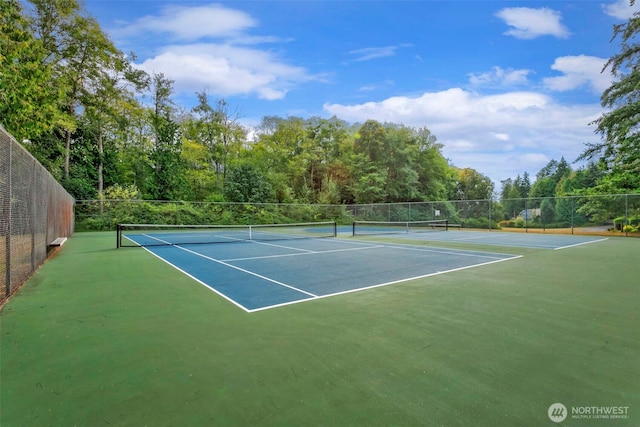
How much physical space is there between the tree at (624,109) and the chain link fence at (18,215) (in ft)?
82.2

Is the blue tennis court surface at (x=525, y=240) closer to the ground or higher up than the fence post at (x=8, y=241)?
closer to the ground

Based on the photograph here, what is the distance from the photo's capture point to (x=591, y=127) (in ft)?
63.6

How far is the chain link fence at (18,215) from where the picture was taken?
4.19 meters

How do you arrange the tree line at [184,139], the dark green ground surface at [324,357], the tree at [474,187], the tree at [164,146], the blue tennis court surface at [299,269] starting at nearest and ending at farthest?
the dark green ground surface at [324,357], the blue tennis court surface at [299,269], the tree line at [184,139], the tree at [164,146], the tree at [474,187]

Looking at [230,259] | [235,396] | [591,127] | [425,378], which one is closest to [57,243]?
[230,259]

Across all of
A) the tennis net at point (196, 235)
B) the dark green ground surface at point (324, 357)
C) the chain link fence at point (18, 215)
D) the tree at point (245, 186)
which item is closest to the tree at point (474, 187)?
the tree at point (245, 186)

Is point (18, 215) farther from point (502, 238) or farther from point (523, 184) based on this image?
point (523, 184)

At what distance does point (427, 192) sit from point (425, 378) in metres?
35.7

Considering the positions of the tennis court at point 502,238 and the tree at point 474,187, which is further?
the tree at point 474,187

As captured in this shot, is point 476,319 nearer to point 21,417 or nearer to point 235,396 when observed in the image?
point 235,396

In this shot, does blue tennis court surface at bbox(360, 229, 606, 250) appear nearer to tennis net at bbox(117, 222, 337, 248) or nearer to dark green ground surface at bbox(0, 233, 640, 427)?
tennis net at bbox(117, 222, 337, 248)

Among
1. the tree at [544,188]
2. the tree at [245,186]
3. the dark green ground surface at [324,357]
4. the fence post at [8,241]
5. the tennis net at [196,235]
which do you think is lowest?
the tennis net at [196,235]

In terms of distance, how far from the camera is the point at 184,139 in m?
30.6

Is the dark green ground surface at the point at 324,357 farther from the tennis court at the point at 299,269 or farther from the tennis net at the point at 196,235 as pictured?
the tennis net at the point at 196,235
